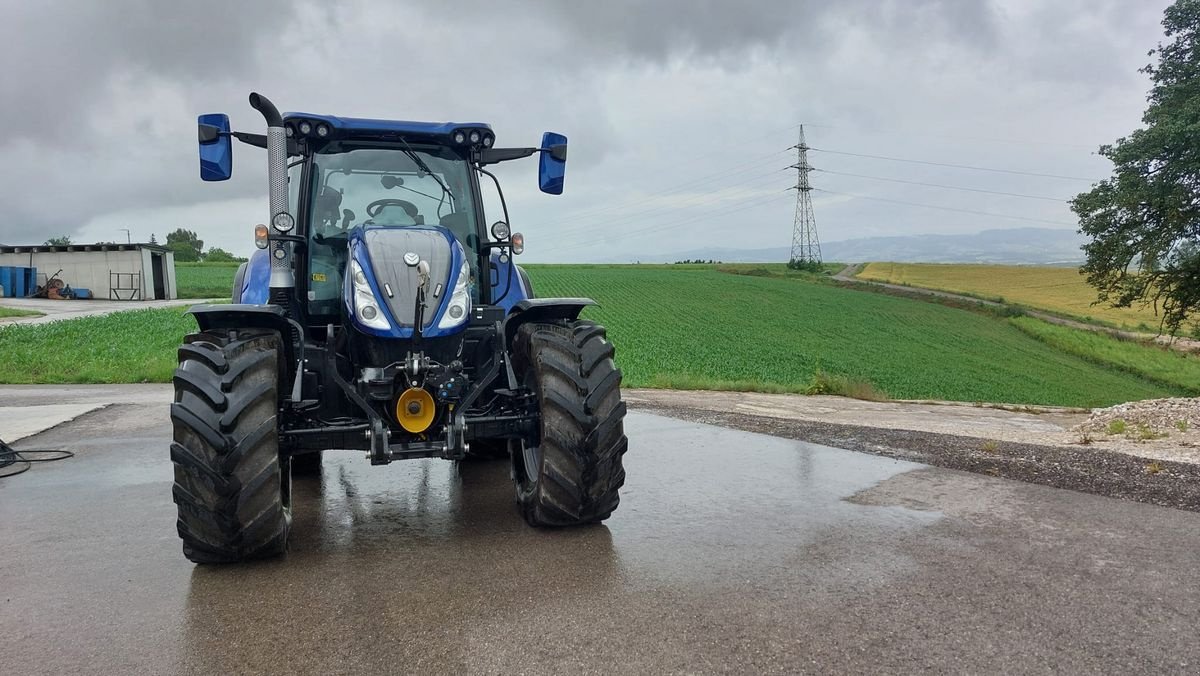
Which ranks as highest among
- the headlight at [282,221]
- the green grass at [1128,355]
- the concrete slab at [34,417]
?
the headlight at [282,221]

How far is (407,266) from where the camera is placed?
4.82 meters

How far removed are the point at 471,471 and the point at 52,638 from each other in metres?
3.55

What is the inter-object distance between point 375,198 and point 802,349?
24.1 m

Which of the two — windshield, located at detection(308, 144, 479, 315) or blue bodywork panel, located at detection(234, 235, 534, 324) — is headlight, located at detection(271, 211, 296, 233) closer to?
blue bodywork panel, located at detection(234, 235, 534, 324)

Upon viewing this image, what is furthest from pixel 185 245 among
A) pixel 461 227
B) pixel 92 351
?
pixel 461 227

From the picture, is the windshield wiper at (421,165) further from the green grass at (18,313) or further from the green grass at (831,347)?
the green grass at (18,313)

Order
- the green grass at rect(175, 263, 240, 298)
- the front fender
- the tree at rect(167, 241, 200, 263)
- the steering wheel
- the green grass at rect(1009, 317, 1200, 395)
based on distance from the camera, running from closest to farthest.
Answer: the front fender < the steering wheel < the green grass at rect(1009, 317, 1200, 395) < the green grass at rect(175, 263, 240, 298) < the tree at rect(167, 241, 200, 263)

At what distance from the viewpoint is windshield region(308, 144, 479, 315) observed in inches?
220

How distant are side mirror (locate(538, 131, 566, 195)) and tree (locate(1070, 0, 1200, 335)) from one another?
20.0 metres

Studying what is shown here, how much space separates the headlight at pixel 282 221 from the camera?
4.97 meters

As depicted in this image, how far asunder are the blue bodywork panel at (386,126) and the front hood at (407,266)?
0.95 metres

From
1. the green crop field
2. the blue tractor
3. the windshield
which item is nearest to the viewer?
the blue tractor

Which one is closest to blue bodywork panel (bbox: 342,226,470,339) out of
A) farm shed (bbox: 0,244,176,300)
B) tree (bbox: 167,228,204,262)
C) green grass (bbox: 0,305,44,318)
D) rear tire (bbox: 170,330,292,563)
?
rear tire (bbox: 170,330,292,563)

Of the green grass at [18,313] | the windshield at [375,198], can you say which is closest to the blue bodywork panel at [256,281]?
the windshield at [375,198]
